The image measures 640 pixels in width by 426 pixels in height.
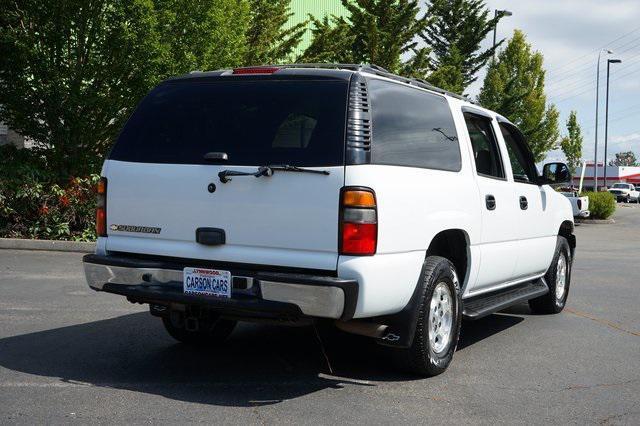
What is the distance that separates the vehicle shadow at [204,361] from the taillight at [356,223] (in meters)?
1.06

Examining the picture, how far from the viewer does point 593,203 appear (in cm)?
3136

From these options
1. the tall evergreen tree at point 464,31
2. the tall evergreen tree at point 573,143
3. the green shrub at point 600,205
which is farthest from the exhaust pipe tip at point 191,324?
the tall evergreen tree at point 573,143

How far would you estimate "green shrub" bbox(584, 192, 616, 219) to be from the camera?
31297 millimetres

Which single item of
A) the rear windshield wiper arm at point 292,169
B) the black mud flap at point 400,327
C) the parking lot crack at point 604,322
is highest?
the rear windshield wiper arm at point 292,169

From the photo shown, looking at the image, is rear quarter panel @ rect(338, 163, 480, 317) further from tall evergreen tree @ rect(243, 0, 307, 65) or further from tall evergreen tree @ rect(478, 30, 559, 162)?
tall evergreen tree @ rect(478, 30, 559, 162)

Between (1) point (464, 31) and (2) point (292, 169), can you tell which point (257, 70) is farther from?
(1) point (464, 31)

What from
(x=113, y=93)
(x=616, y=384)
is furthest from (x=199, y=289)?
(x=113, y=93)

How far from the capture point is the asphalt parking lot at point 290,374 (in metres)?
4.74

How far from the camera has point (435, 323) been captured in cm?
565

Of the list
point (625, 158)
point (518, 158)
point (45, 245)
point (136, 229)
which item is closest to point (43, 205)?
point (45, 245)

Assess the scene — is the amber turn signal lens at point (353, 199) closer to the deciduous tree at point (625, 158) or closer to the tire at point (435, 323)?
the tire at point (435, 323)

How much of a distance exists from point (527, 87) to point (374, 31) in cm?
2251

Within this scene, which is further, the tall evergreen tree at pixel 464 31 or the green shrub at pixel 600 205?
the tall evergreen tree at pixel 464 31

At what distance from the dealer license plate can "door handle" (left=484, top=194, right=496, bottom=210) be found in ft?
7.97
